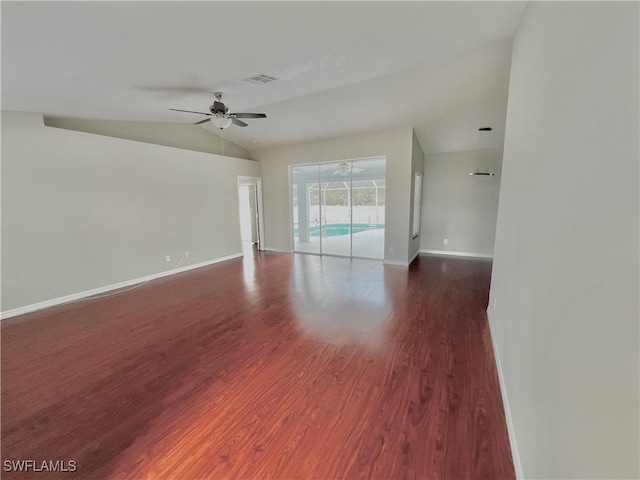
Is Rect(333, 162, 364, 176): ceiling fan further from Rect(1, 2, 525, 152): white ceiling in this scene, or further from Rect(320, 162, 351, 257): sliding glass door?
Rect(1, 2, 525, 152): white ceiling

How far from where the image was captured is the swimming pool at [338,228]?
22.7 feet

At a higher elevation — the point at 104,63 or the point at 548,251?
the point at 104,63

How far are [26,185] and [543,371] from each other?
5.70 meters

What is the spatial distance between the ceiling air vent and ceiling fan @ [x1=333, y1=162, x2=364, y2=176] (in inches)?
127

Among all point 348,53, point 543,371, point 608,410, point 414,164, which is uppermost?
point 348,53

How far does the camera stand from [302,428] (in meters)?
1.70

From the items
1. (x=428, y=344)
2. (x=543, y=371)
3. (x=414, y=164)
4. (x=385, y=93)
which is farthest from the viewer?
(x=414, y=164)

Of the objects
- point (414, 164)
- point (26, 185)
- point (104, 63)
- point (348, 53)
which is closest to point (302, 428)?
point (348, 53)

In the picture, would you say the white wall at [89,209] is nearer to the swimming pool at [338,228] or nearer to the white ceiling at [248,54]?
the white ceiling at [248,54]

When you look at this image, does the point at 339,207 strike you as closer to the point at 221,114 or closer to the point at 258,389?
the point at 221,114

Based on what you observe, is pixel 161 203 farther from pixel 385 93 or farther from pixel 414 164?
pixel 414 164

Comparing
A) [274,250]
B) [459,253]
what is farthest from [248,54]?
[459,253]

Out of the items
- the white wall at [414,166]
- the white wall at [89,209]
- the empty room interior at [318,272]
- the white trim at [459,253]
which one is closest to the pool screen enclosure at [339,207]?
the white wall at [414,166]

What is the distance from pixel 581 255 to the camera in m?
0.89
